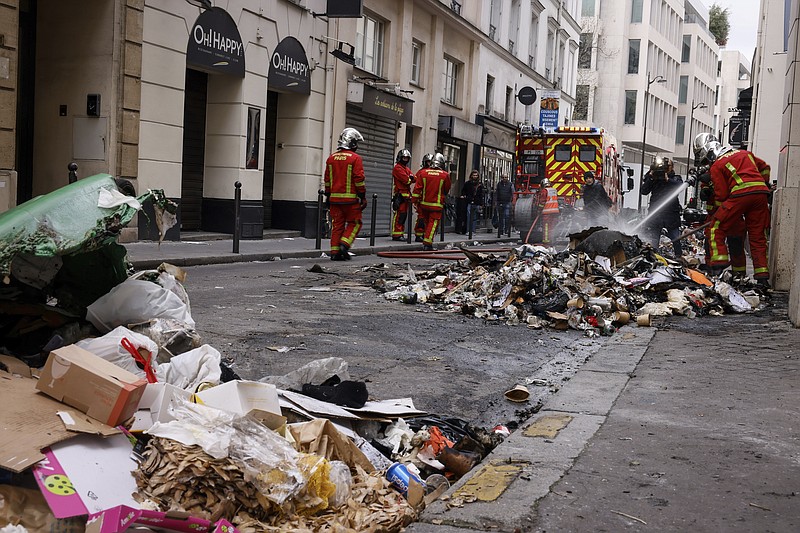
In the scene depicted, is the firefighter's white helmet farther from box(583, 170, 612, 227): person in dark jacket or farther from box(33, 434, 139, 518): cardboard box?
box(33, 434, 139, 518): cardboard box

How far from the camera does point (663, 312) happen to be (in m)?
9.37

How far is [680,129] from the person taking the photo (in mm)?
77000

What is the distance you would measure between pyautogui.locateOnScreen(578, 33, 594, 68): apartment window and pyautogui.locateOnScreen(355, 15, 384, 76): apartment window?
39314mm

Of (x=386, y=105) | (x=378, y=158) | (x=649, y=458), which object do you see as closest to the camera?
(x=649, y=458)

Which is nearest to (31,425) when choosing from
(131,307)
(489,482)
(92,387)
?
(92,387)

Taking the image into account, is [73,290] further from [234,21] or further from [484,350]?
[234,21]

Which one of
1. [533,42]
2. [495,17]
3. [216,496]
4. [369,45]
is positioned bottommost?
[216,496]

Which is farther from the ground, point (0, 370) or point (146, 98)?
point (146, 98)

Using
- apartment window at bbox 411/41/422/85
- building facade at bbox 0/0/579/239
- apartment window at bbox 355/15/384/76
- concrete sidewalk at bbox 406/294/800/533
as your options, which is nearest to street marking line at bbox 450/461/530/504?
concrete sidewalk at bbox 406/294/800/533

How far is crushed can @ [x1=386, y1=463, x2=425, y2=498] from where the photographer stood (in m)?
3.46

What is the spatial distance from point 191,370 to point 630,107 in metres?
61.4

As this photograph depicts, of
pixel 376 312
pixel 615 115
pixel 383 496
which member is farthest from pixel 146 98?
pixel 615 115

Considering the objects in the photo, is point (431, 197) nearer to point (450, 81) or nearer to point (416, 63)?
point (416, 63)

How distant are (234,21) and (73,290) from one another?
43.0 feet
